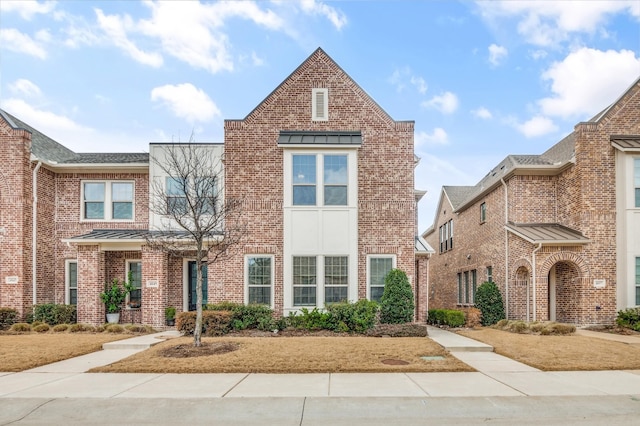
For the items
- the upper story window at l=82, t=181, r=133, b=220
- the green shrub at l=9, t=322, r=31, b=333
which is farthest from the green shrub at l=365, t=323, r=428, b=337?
the green shrub at l=9, t=322, r=31, b=333

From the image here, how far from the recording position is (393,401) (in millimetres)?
6852

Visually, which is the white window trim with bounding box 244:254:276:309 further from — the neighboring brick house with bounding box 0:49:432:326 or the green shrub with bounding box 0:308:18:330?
the green shrub with bounding box 0:308:18:330

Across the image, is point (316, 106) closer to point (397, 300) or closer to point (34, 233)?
point (397, 300)

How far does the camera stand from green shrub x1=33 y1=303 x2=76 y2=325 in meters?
16.4

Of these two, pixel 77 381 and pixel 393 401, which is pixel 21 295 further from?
pixel 393 401

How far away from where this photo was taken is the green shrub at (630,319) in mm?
15480

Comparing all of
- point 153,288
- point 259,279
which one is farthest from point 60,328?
point 259,279

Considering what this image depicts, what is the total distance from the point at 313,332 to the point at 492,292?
7821 mm

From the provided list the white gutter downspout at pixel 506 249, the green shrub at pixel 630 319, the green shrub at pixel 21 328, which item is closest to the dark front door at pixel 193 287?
the green shrub at pixel 21 328

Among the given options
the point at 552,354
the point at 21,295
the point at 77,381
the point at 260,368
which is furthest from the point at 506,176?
the point at 21,295

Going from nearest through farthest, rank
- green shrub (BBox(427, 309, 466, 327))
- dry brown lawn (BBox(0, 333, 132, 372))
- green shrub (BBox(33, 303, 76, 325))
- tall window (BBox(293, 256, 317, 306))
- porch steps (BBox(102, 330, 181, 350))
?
dry brown lawn (BBox(0, 333, 132, 372))
porch steps (BBox(102, 330, 181, 350))
tall window (BBox(293, 256, 317, 306))
green shrub (BBox(33, 303, 76, 325))
green shrub (BBox(427, 309, 466, 327))

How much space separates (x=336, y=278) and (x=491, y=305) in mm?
6504

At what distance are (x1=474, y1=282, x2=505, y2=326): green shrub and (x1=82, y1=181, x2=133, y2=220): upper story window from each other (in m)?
14.5

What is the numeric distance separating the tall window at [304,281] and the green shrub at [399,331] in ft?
8.77
